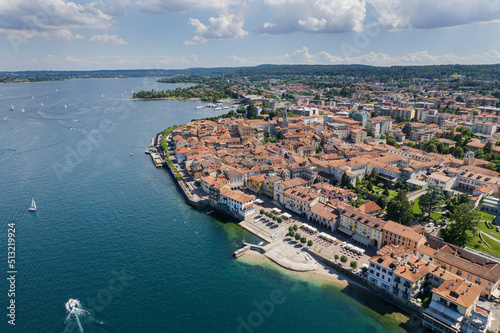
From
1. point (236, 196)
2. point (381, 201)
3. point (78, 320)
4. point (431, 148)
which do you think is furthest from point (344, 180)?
point (78, 320)

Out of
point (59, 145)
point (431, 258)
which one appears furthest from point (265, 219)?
point (59, 145)

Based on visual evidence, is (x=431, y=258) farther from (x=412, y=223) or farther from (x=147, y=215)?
(x=147, y=215)

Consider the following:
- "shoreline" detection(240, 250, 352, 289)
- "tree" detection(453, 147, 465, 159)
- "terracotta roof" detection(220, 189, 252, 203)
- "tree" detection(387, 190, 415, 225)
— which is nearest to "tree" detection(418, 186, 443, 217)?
"tree" detection(387, 190, 415, 225)

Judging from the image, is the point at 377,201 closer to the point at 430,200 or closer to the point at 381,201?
the point at 381,201

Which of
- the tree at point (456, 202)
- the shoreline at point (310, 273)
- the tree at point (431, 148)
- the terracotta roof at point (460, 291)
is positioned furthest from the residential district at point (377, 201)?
the shoreline at point (310, 273)

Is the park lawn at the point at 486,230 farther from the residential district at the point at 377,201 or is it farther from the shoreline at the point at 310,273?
the shoreline at the point at 310,273

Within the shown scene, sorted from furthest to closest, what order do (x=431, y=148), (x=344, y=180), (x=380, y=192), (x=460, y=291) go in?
(x=431, y=148)
(x=344, y=180)
(x=380, y=192)
(x=460, y=291)
